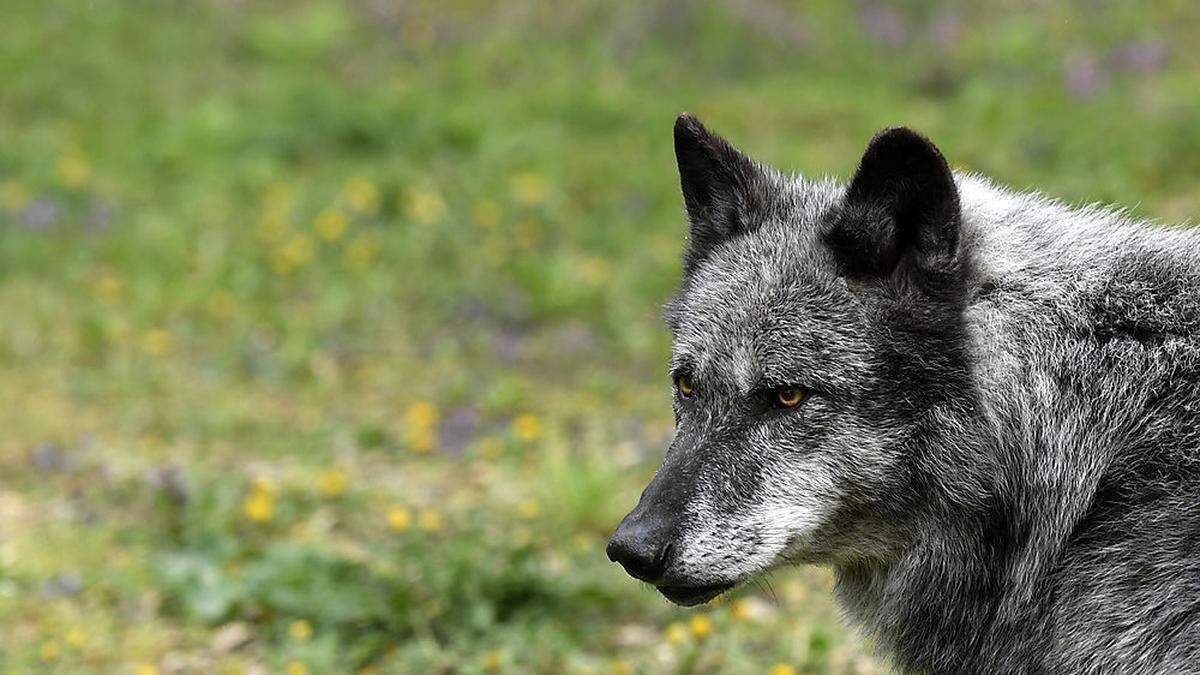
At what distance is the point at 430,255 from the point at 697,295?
654cm

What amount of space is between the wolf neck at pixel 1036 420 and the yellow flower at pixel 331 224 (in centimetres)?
747

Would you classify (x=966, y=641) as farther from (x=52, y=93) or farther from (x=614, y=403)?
(x=52, y=93)

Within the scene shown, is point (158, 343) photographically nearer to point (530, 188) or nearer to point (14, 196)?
point (14, 196)

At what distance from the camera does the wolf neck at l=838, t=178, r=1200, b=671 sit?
134 inches

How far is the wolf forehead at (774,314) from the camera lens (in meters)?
3.54

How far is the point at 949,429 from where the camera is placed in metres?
3.45

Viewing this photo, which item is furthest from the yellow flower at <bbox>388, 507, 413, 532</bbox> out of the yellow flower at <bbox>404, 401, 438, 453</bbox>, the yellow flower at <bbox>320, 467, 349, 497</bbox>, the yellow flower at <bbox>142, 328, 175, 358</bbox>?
the yellow flower at <bbox>142, 328, 175, 358</bbox>

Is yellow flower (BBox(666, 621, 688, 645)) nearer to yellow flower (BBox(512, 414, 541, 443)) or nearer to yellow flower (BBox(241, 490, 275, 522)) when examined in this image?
yellow flower (BBox(241, 490, 275, 522))

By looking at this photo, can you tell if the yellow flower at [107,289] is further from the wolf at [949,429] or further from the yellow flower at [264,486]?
the wolf at [949,429]

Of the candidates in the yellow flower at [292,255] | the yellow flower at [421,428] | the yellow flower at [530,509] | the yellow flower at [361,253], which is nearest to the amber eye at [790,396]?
the yellow flower at [530,509]

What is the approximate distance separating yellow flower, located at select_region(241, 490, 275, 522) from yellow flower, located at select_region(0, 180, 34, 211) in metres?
5.85

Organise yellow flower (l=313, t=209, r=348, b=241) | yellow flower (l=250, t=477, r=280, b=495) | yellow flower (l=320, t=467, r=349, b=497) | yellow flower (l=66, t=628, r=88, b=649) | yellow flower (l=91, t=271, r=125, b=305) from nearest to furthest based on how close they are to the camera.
A: 1. yellow flower (l=66, t=628, r=88, b=649)
2. yellow flower (l=250, t=477, r=280, b=495)
3. yellow flower (l=320, t=467, r=349, b=497)
4. yellow flower (l=91, t=271, r=125, b=305)
5. yellow flower (l=313, t=209, r=348, b=241)

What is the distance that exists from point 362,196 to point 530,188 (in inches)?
54.1

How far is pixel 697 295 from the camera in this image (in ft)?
12.7
